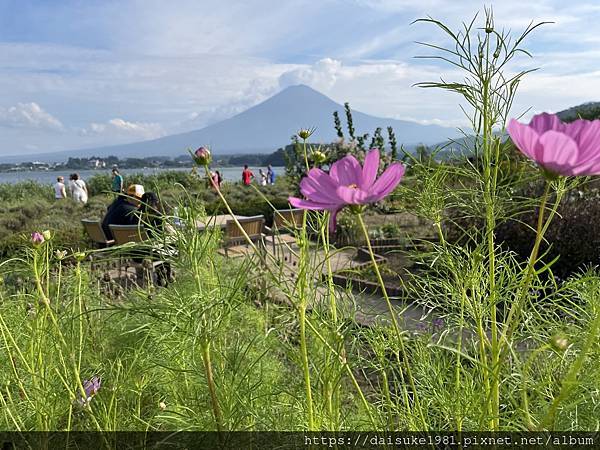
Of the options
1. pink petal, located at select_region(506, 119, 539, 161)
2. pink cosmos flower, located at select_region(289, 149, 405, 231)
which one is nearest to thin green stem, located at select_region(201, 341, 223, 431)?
pink cosmos flower, located at select_region(289, 149, 405, 231)

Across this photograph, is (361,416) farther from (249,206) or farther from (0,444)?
(249,206)

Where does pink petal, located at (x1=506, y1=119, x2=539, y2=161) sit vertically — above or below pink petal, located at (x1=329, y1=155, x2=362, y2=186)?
above

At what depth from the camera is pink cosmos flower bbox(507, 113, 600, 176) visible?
49cm

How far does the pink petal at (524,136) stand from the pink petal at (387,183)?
0.38 feet

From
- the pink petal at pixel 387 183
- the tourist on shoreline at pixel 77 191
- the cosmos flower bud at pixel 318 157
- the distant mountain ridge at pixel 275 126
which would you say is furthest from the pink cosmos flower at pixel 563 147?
the distant mountain ridge at pixel 275 126

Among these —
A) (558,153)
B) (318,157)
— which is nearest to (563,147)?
(558,153)

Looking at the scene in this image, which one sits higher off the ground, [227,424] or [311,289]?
[311,289]

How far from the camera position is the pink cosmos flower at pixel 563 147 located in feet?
1.61

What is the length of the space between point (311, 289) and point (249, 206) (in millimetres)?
10105

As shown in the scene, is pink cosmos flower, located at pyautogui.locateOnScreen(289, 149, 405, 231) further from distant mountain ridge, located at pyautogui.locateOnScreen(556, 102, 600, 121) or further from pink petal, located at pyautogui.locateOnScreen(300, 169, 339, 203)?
distant mountain ridge, located at pyautogui.locateOnScreen(556, 102, 600, 121)

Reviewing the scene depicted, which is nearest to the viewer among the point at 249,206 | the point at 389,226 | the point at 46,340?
the point at 46,340

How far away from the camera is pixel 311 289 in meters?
0.74

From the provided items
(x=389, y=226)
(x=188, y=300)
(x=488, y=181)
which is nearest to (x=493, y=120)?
(x=488, y=181)

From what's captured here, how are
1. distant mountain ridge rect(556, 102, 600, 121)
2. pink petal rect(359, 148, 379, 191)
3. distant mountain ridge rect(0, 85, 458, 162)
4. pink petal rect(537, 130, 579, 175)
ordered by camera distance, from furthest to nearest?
distant mountain ridge rect(0, 85, 458, 162) < distant mountain ridge rect(556, 102, 600, 121) < pink petal rect(359, 148, 379, 191) < pink petal rect(537, 130, 579, 175)
